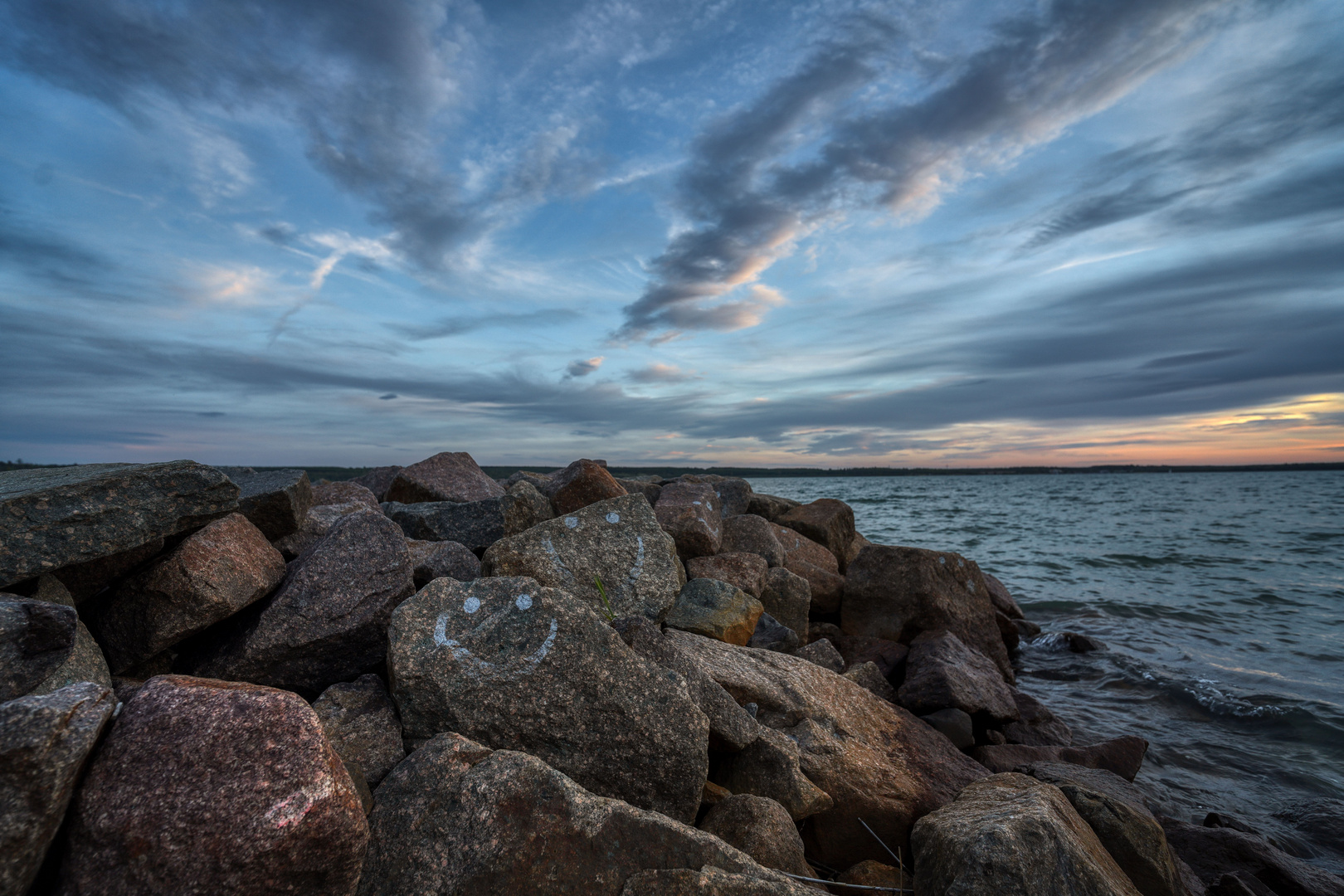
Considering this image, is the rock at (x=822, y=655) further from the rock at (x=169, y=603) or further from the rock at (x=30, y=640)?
the rock at (x=30, y=640)

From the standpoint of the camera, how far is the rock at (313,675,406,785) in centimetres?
337

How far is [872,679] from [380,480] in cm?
713

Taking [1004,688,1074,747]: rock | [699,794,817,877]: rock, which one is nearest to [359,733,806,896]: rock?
[699,794,817,877]: rock

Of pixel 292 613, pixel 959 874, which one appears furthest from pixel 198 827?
pixel 959 874

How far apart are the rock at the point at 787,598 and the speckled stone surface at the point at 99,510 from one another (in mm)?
5788

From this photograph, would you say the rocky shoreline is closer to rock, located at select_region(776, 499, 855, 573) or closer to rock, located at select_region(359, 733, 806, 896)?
rock, located at select_region(359, 733, 806, 896)

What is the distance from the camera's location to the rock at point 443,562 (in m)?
5.14

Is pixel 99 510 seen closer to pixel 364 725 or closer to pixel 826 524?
pixel 364 725

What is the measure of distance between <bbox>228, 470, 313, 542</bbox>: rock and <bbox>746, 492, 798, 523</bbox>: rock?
8.54 metres

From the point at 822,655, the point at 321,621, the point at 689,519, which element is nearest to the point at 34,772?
the point at 321,621

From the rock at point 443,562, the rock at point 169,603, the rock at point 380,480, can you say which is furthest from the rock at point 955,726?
the rock at point 380,480

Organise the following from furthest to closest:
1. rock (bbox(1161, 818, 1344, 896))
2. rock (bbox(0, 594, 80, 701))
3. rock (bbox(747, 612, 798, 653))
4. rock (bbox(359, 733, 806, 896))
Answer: rock (bbox(747, 612, 798, 653)), rock (bbox(1161, 818, 1344, 896)), rock (bbox(0, 594, 80, 701)), rock (bbox(359, 733, 806, 896))

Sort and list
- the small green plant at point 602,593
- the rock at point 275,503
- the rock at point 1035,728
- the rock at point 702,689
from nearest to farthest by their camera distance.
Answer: the rock at point 702,689 < the rock at point 275,503 < the small green plant at point 602,593 < the rock at point 1035,728

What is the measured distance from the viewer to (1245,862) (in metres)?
5.14
